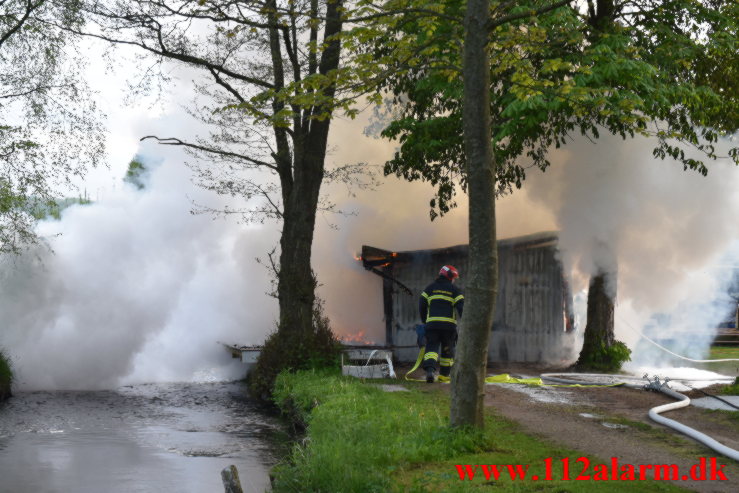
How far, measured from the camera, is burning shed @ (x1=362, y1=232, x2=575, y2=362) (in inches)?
749

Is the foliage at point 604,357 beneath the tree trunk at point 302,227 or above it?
beneath

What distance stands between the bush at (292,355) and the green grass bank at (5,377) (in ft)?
17.1

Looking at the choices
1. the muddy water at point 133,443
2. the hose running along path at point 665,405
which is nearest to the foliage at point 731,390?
the hose running along path at point 665,405

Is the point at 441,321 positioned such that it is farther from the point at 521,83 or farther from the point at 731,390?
the point at 521,83

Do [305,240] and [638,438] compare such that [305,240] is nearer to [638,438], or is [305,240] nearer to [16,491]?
[16,491]

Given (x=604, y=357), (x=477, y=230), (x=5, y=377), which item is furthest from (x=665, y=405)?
(x=5, y=377)

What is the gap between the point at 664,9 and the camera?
1448 cm

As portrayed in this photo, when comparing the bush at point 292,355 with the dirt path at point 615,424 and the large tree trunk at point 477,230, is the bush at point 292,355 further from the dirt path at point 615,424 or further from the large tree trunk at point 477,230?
the large tree trunk at point 477,230

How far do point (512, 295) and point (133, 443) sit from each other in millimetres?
10223

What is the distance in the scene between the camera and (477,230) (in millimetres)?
7922

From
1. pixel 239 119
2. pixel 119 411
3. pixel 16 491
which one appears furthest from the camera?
pixel 239 119

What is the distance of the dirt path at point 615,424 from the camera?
7480 millimetres

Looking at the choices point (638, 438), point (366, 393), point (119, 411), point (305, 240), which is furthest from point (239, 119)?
point (638, 438)

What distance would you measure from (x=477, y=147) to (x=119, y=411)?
10594 mm
